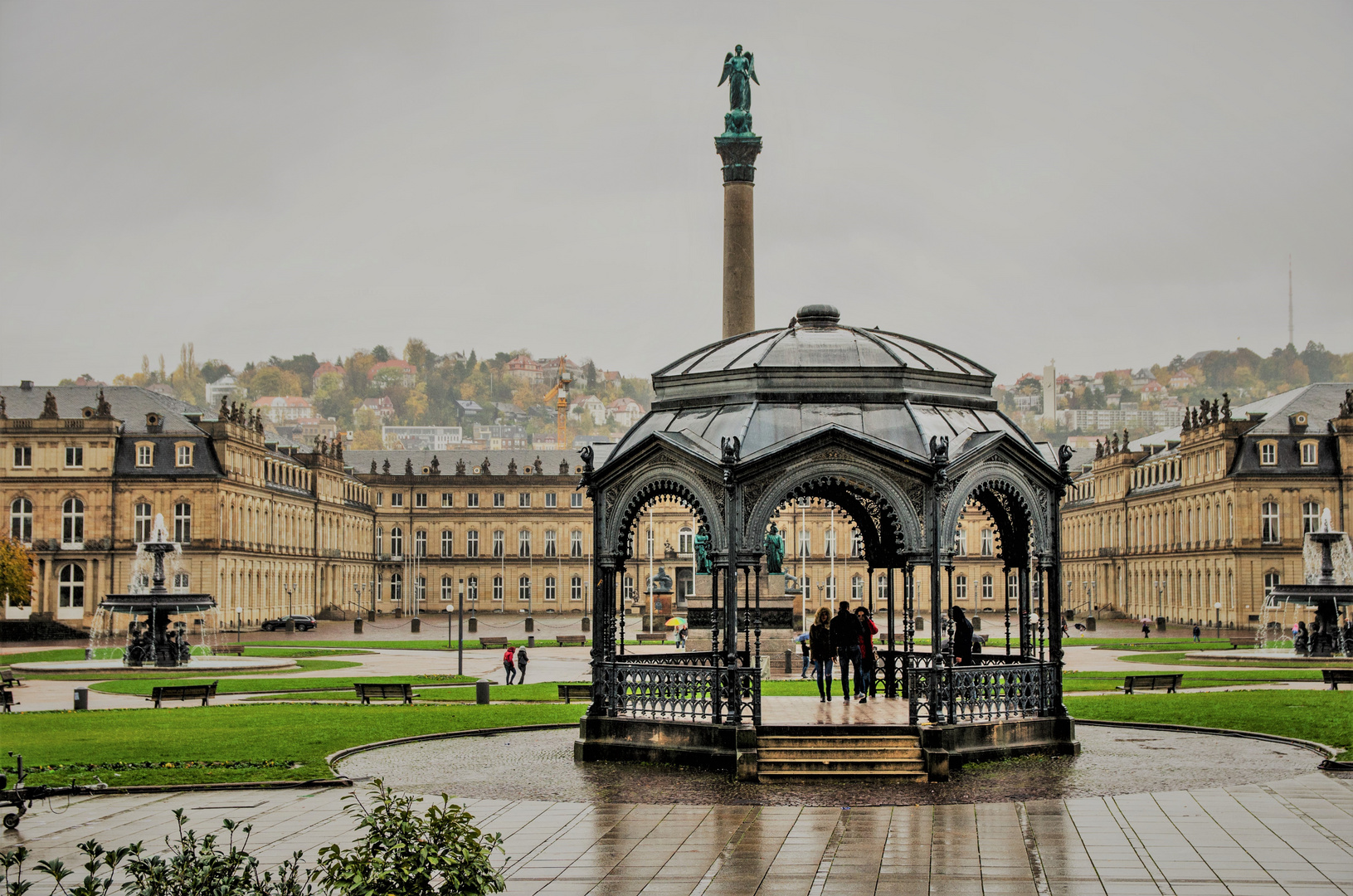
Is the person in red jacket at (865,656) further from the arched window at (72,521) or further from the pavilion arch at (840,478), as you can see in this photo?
the arched window at (72,521)

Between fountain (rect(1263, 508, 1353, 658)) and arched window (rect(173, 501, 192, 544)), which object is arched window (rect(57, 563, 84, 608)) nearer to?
arched window (rect(173, 501, 192, 544))

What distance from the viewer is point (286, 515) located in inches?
4409

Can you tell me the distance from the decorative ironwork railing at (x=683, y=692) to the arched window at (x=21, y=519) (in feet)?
261

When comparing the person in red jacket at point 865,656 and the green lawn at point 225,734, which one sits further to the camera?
the person in red jacket at point 865,656

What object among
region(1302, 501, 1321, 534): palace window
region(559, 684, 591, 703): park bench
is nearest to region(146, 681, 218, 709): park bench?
region(559, 684, 591, 703): park bench

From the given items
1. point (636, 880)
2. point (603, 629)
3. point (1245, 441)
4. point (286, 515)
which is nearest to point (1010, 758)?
point (603, 629)

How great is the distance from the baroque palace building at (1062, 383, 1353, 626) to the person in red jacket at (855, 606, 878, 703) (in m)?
70.9

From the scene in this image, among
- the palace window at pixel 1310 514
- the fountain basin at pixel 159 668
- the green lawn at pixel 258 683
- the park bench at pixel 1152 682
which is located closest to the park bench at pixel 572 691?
the green lawn at pixel 258 683

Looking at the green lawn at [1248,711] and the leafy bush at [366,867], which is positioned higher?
the leafy bush at [366,867]

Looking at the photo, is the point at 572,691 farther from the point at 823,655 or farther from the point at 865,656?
the point at 865,656

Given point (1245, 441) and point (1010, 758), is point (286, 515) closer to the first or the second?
point (1245, 441)

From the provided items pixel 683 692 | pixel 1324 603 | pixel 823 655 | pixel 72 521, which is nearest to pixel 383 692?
pixel 823 655

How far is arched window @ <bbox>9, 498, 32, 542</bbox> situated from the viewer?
93.1m

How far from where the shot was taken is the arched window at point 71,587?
92875 mm
